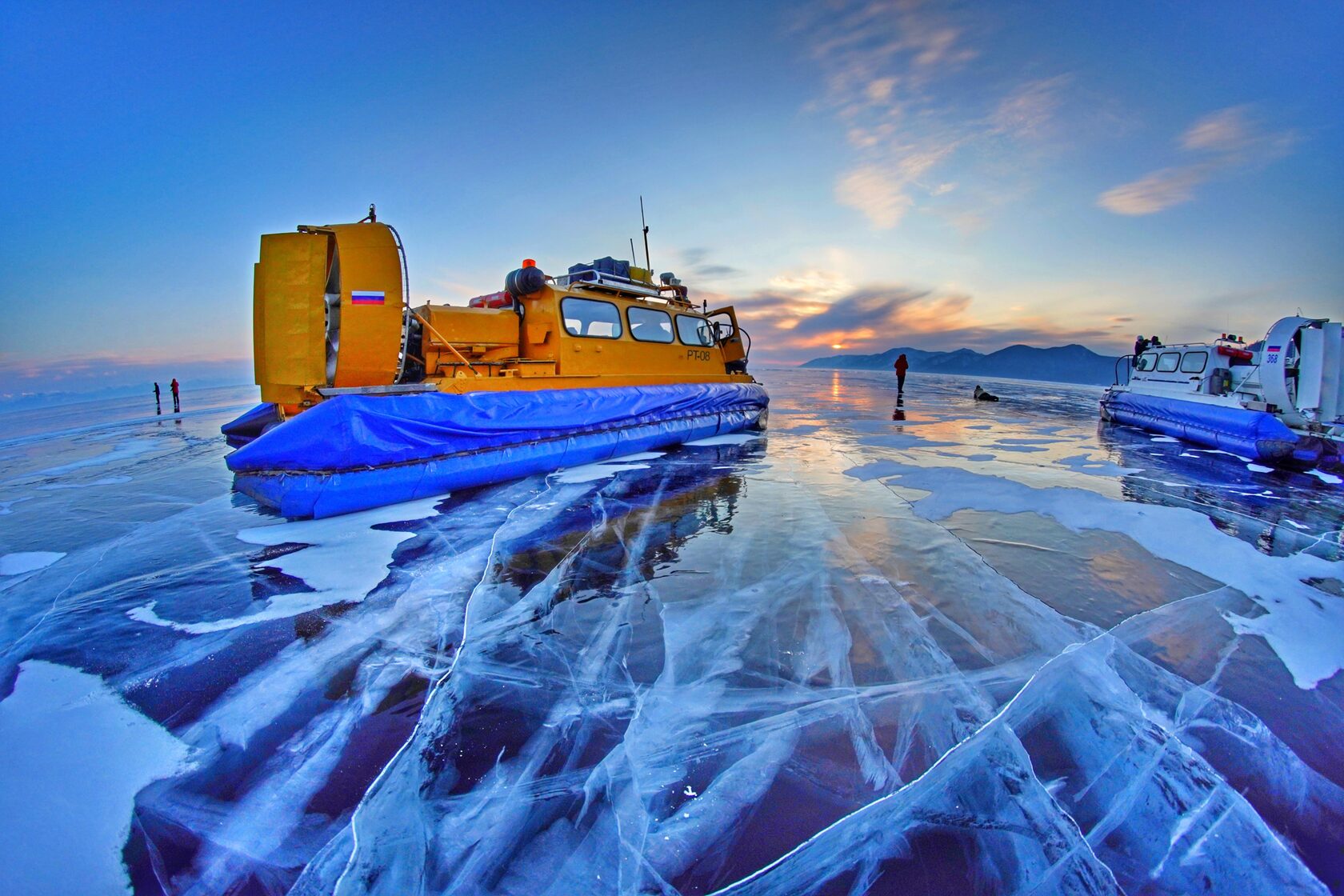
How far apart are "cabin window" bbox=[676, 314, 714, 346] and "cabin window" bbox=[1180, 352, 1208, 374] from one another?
9.48m

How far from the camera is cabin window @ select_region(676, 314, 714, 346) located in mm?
8484

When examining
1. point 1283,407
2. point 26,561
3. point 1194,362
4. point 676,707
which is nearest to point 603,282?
point 26,561

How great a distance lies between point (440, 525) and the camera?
390cm

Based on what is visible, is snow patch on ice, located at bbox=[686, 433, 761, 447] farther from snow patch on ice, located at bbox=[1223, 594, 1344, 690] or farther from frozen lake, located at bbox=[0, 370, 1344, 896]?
snow patch on ice, located at bbox=[1223, 594, 1344, 690]

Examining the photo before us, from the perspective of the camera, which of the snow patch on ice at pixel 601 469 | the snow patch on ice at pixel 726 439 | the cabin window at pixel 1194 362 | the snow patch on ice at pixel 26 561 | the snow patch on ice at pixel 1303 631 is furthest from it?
the cabin window at pixel 1194 362

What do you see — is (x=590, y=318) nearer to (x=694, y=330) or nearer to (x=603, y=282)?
(x=603, y=282)

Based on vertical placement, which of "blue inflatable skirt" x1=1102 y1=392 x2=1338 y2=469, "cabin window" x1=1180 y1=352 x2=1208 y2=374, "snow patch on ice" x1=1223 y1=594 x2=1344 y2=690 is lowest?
"snow patch on ice" x1=1223 y1=594 x2=1344 y2=690

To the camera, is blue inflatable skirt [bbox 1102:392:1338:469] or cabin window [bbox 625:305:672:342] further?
cabin window [bbox 625:305:672:342]

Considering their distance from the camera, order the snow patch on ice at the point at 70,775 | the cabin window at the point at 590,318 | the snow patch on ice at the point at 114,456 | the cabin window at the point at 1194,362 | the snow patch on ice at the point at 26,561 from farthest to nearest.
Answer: the cabin window at the point at 1194,362, the snow patch on ice at the point at 114,456, the cabin window at the point at 590,318, the snow patch on ice at the point at 26,561, the snow patch on ice at the point at 70,775

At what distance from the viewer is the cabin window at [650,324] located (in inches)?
298

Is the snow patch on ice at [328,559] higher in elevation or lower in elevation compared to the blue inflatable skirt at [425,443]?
lower

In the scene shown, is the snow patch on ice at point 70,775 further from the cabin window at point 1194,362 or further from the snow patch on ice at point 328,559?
the cabin window at point 1194,362

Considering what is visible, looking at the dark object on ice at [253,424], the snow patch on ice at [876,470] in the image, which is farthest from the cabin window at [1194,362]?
the dark object on ice at [253,424]

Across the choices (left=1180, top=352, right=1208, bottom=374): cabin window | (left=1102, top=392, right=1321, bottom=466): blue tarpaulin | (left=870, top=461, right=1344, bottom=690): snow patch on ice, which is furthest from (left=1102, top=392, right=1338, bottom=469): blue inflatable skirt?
(left=870, top=461, right=1344, bottom=690): snow patch on ice
